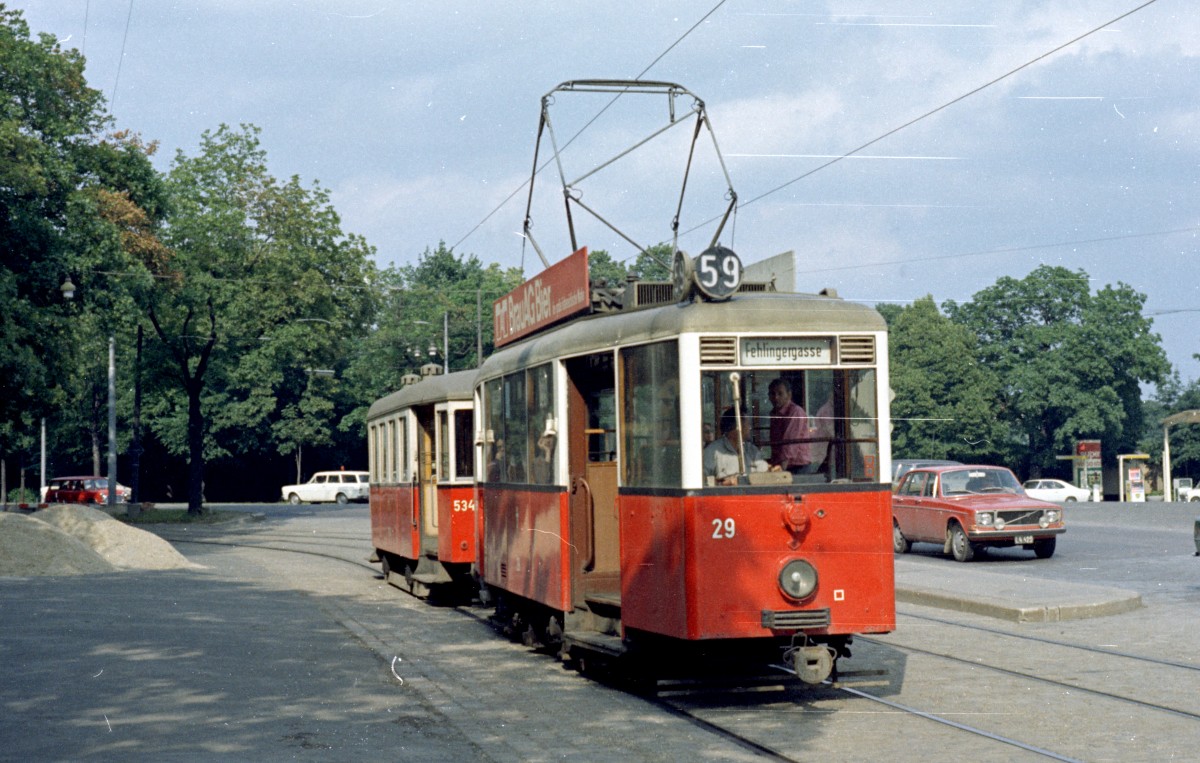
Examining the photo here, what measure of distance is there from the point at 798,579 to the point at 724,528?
1.89ft

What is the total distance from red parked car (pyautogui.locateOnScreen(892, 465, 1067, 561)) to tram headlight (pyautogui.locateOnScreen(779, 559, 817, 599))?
1385 centimetres

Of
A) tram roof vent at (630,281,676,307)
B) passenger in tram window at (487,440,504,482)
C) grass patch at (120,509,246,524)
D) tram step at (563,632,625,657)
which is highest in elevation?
tram roof vent at (630,281,676,307)

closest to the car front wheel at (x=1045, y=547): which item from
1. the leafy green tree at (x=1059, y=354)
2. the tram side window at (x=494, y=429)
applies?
the tram side window at (x=494, y=429)

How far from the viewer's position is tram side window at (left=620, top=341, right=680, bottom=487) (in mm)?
9570

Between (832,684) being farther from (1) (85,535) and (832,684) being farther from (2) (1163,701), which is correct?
(1) (85,535)

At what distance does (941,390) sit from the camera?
67500 millimetres

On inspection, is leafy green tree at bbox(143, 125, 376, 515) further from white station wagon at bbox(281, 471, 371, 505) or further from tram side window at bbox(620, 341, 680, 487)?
tram side window at bbox(620, 341, 680, 487)

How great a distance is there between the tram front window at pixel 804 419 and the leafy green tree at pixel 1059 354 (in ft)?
208

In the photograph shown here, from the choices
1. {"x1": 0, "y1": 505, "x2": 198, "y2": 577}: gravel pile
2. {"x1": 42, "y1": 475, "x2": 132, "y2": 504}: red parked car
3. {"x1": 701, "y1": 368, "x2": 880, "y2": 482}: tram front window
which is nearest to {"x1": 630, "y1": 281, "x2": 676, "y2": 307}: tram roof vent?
{"x1": 701, "y1": 368, "x2": 880, "y2": 482}: tram front window

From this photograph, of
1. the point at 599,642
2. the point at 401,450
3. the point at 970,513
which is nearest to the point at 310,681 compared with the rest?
the point at 599,642

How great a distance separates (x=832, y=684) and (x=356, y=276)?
40726mm

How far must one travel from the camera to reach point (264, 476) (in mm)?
78500

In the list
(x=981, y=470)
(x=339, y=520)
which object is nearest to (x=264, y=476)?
(x=339, y=520)

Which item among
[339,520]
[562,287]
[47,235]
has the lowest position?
[339,520]
